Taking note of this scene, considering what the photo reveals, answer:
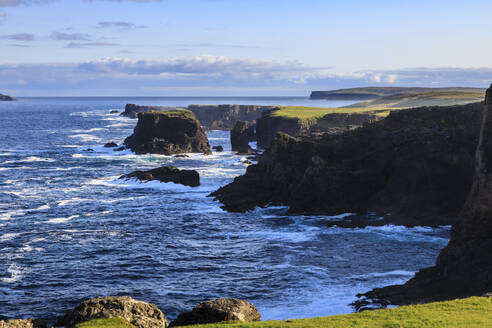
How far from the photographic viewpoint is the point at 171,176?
284ft

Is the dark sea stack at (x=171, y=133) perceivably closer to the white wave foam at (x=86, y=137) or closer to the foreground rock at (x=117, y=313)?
the white wave foam at (x=86, y=137)

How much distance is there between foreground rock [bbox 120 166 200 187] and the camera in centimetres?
8494

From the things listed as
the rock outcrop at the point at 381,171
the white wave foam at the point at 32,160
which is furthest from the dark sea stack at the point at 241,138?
the rock outcrop at the point at 381,171

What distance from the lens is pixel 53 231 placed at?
187 feet

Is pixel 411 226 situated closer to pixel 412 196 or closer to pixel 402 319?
pixel 412 196

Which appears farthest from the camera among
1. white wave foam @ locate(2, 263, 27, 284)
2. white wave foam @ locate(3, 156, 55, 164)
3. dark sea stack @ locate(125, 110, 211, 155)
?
dark sea stack @ locate(125, 110, 211, 155)

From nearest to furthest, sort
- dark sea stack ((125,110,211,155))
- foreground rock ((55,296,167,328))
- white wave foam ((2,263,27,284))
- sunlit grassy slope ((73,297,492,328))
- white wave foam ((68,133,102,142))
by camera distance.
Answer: sunlit grassy slope ((73,297,492,328))
foreground rock ((55,296,167,328))
white wave foam ((2,263,27,284))
dark sea stack ((125,110,211,155))
white wave foam ((68,133,102,142))

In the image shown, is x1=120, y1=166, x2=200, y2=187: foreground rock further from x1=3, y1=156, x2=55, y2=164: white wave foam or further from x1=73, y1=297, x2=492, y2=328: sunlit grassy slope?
x1=73, y1=297, x2=492, y2=328: sunlit grassy slope

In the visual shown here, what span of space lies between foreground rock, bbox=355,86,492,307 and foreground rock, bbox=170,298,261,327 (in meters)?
9.07

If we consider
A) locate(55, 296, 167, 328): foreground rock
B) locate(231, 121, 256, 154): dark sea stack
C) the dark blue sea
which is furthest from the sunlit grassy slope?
locate(231, 121, 256, 154): dark sea stack

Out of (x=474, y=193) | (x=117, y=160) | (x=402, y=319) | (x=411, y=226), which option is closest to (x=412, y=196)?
(x=411, y=226)

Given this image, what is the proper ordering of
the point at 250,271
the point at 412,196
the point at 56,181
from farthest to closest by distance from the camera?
the point at 56,181, the point at 412,196, the point at 250,271

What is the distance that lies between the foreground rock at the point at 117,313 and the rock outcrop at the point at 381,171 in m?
34.4

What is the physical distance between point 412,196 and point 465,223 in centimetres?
2263
